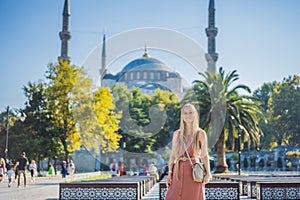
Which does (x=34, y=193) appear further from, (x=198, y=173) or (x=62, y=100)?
(x=62, y=100)

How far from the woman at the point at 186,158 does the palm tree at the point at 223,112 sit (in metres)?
19.5

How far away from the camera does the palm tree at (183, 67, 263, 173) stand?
2398 centimetres

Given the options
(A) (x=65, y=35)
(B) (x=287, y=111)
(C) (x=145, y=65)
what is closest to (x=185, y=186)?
(B) (x=287, y=111)

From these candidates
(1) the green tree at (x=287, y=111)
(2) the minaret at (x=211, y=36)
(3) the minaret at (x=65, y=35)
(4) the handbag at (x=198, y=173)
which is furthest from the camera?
(2) the minaret at (x=211, y=36)

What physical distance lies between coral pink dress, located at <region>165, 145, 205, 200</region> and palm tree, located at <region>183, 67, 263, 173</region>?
1955cm

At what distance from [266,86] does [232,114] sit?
44.2m

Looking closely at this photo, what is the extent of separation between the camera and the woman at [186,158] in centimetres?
445

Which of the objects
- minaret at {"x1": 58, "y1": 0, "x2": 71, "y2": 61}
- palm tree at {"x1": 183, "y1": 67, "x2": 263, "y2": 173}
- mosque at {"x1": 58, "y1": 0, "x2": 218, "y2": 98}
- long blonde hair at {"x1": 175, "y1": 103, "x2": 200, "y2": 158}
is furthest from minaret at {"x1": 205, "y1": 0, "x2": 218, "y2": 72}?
long blonde hair at {"x1": 175, "y1": 103, "x2": 200, "y2": 158}

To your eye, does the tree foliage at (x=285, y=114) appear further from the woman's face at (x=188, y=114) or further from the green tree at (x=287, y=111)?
the woman's face at (x=188, y=114)

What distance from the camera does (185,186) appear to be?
4469mm

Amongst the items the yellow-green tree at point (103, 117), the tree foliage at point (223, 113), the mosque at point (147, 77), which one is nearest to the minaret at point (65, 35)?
the yellow-green tree at point (103, 117)

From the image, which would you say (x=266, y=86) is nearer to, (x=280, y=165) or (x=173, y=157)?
(x=280, y=165)

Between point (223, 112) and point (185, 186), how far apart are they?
1982cm

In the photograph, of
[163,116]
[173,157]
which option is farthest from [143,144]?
[173,157]
